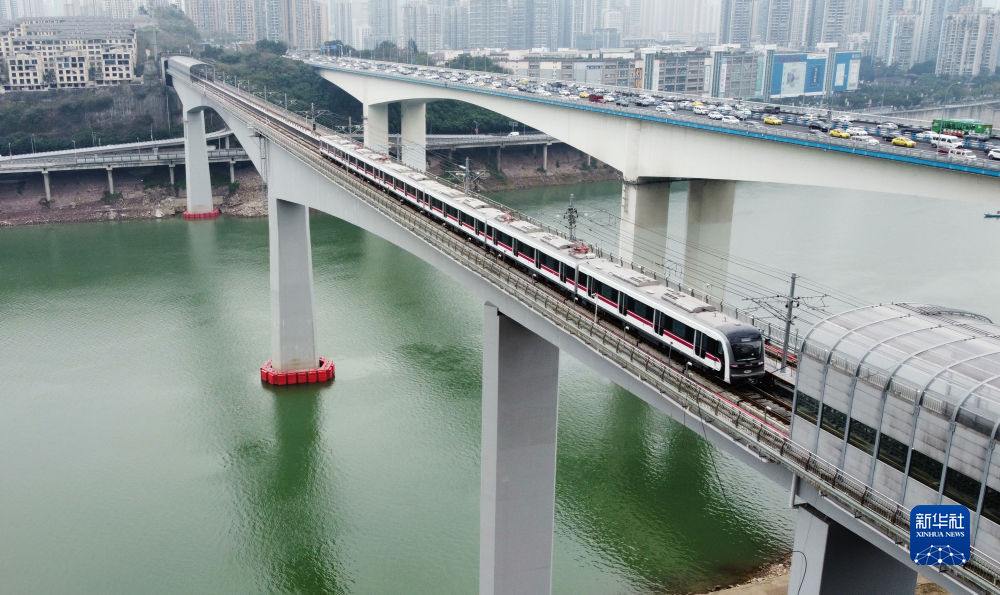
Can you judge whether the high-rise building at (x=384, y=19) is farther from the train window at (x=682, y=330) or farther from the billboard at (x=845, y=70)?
the train window at (x=682, y=330)

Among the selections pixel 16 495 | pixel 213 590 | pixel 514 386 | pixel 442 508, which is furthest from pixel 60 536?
pixel 514 386

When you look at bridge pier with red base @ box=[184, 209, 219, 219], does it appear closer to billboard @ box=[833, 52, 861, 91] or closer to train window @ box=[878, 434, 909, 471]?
train window @ box=[878, 434, 909, 471]

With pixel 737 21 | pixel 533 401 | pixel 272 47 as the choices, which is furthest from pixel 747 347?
pixel 737 21

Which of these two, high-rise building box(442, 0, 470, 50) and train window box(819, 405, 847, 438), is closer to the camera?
train window box(819, 405, 847, 438)

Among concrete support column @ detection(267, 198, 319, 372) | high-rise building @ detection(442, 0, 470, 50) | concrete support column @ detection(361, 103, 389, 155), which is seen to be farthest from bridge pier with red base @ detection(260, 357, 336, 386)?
high-rise building @ detection(442, 0, 470, 50)

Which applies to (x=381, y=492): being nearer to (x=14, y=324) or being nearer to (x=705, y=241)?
(x=705, y=241)

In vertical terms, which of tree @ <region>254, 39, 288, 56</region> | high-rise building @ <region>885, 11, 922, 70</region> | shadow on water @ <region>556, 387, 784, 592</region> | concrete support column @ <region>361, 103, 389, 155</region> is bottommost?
shadow on water @ <region>556, 387, 784, 592</region>
